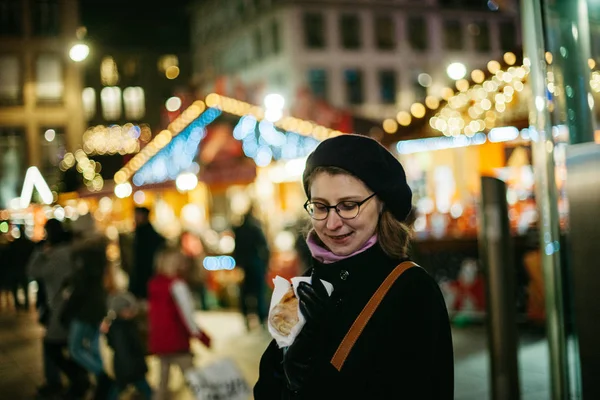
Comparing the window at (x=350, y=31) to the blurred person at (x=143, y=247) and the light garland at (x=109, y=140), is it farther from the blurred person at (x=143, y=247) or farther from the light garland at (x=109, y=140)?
the blurred person at (x=143, y=247)

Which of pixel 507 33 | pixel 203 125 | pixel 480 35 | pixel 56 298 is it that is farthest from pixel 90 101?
pixel 56 298

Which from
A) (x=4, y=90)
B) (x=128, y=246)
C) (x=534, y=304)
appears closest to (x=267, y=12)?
(x=4, y=90)

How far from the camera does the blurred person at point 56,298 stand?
278 inches

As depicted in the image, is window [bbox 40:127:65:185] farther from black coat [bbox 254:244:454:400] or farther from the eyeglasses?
black coat [bbox 254:244:454:400]

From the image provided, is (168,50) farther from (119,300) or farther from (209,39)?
(119,300)

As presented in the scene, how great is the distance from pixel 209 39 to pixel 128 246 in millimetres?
50316

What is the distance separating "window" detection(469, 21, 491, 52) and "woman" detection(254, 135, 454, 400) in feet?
182

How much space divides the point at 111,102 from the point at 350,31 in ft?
71.8

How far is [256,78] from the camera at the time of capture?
5297 cm

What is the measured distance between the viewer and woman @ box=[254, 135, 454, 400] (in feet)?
7.10

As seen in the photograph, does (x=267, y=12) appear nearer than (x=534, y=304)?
No

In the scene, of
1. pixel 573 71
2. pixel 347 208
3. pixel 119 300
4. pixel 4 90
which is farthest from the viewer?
pixel 4 90

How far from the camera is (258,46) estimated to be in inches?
2101

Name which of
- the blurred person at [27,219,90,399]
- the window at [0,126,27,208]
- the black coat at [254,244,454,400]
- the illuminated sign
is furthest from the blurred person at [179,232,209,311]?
the window at [0,126,27,208]
